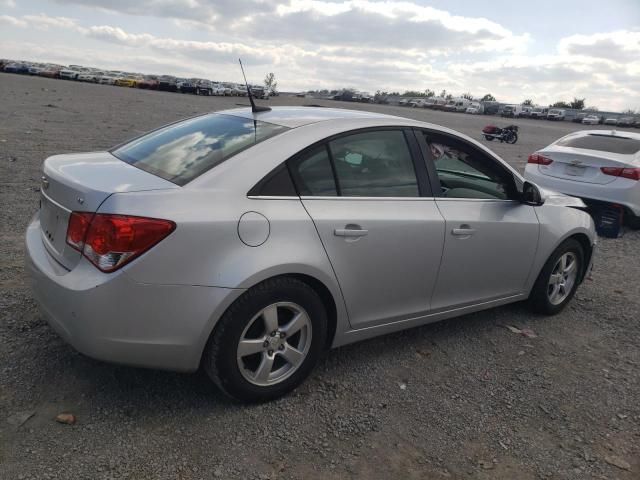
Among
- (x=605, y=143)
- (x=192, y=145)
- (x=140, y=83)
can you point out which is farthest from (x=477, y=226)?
(x=140, y=83)

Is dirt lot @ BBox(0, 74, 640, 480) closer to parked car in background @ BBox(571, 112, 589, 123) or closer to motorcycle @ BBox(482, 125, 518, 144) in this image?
motorcycle @ BBox(482, 125, 518, 144)

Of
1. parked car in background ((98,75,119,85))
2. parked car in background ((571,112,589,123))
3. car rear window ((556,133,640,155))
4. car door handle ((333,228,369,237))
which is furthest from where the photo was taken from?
parked car in background ((571,112,589,123))

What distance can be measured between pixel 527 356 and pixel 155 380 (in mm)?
2606

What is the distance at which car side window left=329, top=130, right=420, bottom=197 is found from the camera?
3.37 m

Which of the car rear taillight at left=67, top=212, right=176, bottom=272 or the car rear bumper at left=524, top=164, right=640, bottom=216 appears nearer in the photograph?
the car rear taillight at left=67, top=212, right=176, bottom=272

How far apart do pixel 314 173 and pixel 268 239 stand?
0.56 meters

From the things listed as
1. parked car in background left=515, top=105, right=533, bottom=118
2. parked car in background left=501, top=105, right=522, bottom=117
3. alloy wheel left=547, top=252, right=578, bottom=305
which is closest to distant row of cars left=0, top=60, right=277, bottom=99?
parked car in background left=501, top=105, right=522, bottom=117

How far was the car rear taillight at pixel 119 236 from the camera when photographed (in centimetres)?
260

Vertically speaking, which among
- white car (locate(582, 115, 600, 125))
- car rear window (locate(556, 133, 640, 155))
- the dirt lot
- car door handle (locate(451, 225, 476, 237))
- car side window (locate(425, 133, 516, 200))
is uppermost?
white car (locate(582, 115, 600, 125))

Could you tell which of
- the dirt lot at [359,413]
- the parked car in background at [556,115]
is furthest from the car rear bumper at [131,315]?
the parked car in background at [556,115]

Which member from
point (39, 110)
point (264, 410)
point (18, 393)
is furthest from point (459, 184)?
point (39, 110)

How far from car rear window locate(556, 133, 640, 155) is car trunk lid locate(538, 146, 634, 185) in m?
0.20

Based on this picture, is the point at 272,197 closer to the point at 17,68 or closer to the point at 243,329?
the point at 243,329

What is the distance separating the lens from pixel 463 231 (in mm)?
3791
